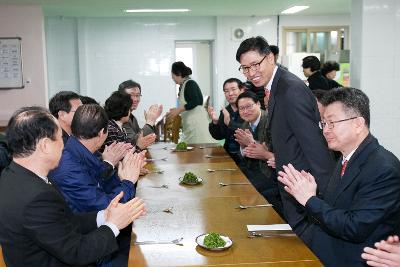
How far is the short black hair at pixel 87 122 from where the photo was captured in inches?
96.7

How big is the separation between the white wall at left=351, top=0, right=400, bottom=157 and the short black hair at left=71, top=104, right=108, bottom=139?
120 inches

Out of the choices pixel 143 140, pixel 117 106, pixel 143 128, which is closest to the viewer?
pixel 117 106

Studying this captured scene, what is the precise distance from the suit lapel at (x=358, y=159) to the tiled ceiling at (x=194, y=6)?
18.2 ft

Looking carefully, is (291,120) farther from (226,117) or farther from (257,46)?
(226,117)

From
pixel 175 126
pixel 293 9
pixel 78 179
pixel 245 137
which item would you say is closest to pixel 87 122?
pixel 78 179

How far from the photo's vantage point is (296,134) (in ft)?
7.43

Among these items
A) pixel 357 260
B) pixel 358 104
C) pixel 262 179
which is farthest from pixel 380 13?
pixel 357 260

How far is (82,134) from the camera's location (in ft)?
8.09

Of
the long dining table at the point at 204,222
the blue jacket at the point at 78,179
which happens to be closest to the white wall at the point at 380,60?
the long dining table at the point at 204,222

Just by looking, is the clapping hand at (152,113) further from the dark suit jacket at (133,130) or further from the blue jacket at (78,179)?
the blue jacket at (78,179)

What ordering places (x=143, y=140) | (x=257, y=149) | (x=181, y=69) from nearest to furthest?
(x=257, y=149)
(x=143, y=140)
(x=181, y=69)

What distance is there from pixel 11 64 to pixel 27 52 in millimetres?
343

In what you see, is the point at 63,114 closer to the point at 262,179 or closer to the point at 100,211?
the point at 100,211

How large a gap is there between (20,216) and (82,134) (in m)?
0.98
